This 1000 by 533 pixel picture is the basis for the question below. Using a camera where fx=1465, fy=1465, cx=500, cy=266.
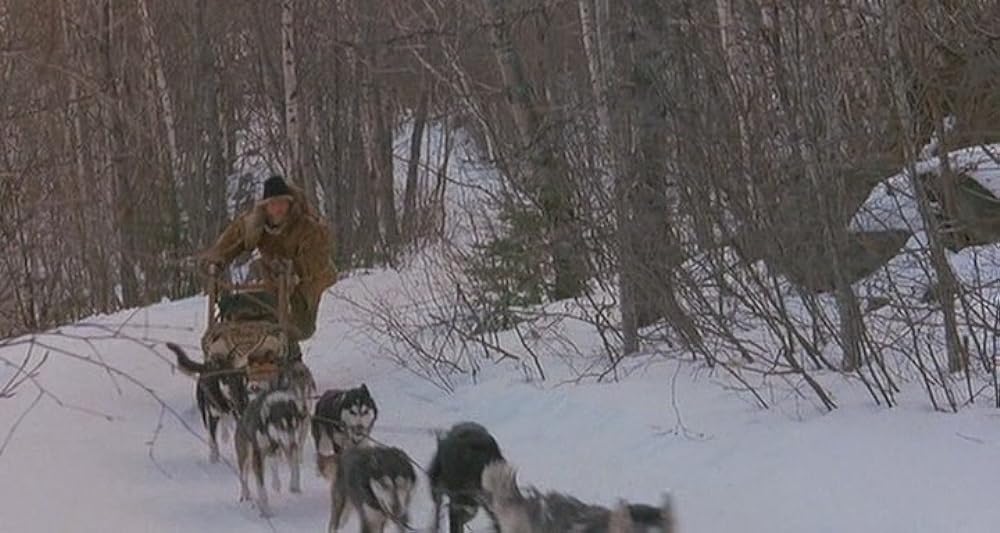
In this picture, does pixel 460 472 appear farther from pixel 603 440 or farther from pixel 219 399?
pixel 219 399

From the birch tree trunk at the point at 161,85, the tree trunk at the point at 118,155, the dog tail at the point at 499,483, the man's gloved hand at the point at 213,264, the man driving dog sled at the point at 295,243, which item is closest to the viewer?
the dog tail at the point at 499,483

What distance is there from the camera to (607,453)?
26.5 ft

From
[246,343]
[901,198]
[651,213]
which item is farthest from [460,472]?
[246,343]

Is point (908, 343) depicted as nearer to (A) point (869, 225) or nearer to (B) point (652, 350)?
(A) point (869, 225)

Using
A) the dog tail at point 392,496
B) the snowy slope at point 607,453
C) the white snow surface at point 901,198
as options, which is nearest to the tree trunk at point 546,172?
the snowy slope at point 607,453

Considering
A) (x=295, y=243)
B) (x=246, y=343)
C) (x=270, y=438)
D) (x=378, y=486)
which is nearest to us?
(x=378, y=486)

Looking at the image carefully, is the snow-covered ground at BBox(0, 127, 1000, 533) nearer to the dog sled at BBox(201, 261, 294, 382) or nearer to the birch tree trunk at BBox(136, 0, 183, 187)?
the dog sled at BBox(201, 261, 294, 382)

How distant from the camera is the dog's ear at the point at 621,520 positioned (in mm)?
4941

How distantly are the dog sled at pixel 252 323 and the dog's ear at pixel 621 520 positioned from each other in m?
4.38

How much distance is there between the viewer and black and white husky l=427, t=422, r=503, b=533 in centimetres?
642

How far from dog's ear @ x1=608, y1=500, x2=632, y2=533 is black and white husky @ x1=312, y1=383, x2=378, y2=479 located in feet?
9.49

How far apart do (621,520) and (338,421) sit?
11.0ft

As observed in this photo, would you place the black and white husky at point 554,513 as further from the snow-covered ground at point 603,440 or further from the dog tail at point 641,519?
the snow-covered ground at point 603,440

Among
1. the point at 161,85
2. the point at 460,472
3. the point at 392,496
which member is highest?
the point at 161,85
